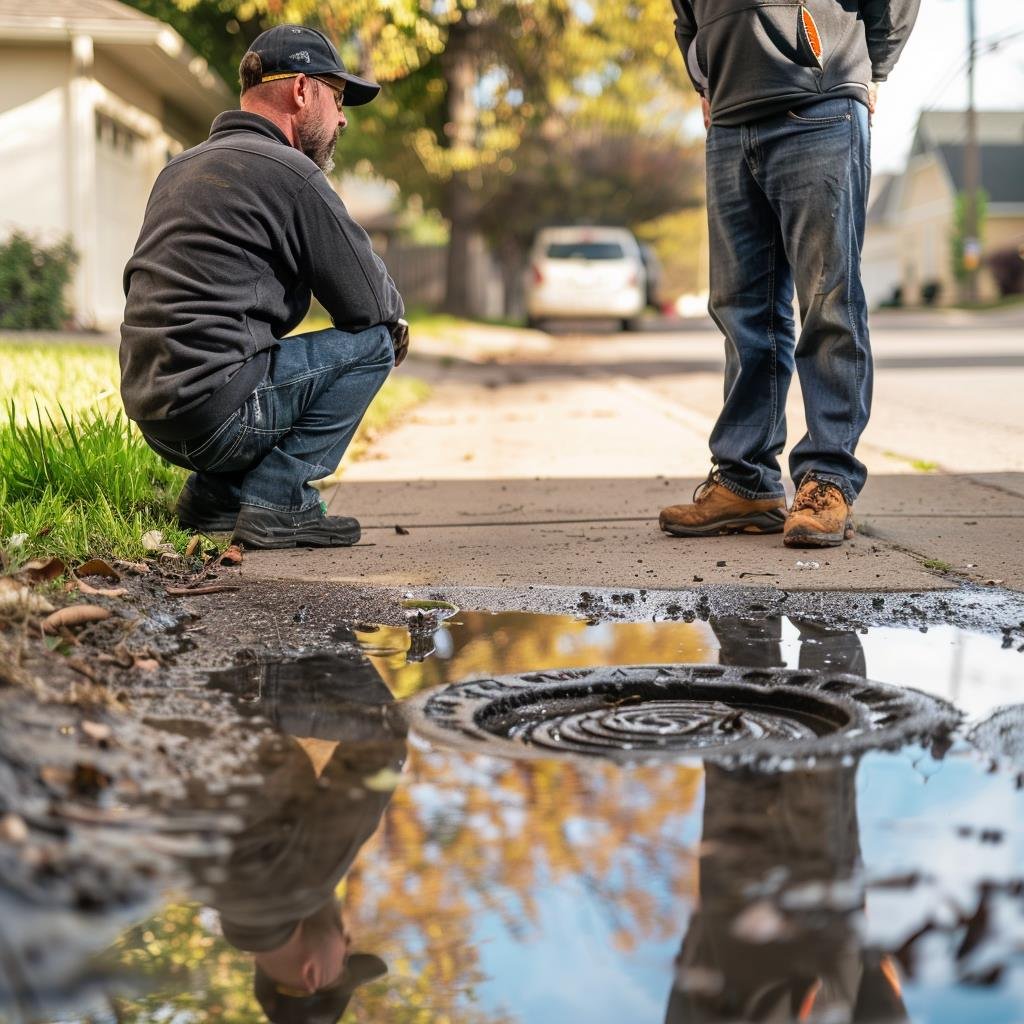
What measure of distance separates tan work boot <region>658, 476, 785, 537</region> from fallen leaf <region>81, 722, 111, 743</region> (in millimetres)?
2572

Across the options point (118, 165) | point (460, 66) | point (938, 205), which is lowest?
point (118, 165)

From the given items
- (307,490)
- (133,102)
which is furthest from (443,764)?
(133,102)

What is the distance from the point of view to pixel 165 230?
159 inches

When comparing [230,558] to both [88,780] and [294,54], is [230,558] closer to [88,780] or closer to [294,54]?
[294,54]

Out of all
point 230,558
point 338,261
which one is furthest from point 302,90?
point 230,558

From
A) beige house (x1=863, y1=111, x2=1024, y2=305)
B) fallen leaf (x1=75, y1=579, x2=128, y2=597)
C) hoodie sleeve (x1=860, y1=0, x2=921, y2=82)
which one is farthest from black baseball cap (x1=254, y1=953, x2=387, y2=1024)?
beige house (x1=863, y1=111, x2=1024, y2=305)

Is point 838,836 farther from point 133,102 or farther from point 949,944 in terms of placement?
point 133,102

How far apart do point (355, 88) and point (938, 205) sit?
197 ft

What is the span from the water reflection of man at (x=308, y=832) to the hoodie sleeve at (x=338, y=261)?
1635mm

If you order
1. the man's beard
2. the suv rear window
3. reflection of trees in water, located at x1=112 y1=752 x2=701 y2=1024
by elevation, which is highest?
the suv rear window

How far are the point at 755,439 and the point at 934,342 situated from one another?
16963 mm

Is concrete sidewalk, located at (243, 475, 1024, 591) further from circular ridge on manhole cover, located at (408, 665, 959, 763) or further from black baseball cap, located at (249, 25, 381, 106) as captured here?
black baseball cap, located at (249, 25, 381, 106)

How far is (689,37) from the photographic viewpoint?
477 centimetres

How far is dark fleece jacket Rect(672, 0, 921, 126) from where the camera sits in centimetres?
427
